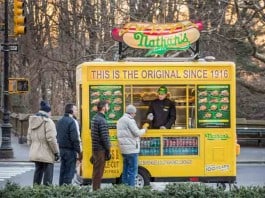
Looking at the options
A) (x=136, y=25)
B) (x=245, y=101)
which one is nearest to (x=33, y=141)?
(x=136, y=25)

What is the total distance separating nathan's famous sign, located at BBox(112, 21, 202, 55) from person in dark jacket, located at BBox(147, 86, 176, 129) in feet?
3.12

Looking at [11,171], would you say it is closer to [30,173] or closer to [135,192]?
[30,173]

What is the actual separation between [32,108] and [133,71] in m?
31.2

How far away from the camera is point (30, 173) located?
1844cm

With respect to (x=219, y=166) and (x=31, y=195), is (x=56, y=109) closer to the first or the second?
(x=219, y=166)

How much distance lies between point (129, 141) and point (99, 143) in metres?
0.60

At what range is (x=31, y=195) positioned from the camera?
760 centimetres

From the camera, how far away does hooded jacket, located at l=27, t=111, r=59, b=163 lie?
11.7 metres

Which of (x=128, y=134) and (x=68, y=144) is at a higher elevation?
(x=128, y=134)

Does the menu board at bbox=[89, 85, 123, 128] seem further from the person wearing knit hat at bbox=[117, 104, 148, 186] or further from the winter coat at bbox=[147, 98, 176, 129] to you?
the winter coat at bbox=[147, 98, 176, 129]

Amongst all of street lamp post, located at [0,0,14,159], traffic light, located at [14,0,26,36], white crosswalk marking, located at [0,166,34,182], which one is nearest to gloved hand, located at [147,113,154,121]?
white crosswalk marking, located at [0,166,34,182]

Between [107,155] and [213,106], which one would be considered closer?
[107,155]

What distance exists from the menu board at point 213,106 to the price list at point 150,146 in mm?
856

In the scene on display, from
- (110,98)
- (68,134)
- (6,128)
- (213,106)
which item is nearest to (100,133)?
Answer: (68,134)
